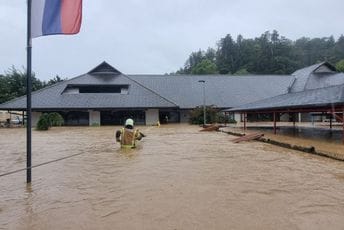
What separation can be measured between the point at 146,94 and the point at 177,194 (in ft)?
126

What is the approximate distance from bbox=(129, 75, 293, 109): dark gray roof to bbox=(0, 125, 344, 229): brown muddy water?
35889mm

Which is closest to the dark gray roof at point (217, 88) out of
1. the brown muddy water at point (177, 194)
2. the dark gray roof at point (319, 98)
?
the dark gray roof at point (319, 98)

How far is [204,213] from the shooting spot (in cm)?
621

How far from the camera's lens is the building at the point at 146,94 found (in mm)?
43281

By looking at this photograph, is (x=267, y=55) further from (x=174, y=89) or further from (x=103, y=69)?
(x=103, y=69)

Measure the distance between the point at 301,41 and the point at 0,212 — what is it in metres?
118

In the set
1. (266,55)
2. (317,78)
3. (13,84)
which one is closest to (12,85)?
(13,84)

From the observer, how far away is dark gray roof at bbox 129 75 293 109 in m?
49.5

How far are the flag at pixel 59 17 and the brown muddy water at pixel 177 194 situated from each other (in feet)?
10.2

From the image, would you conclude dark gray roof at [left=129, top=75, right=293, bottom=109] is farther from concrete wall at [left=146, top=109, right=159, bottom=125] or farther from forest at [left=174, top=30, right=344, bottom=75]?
forest at [left=174, top=30, right=344, bottom=75]

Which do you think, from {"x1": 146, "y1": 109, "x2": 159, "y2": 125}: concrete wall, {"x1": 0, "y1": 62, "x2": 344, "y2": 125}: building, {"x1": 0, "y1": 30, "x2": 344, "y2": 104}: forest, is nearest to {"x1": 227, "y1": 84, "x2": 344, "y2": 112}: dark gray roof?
{"x1": 0, "y1": 62, "x2": 344, "y2": 125}: building

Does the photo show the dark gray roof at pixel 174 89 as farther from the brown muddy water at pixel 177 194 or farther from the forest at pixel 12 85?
the brown muddy water at pixel 177 194

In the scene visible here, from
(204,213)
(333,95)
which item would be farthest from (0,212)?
(333,95)

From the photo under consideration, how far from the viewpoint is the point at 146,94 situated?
45.8m
